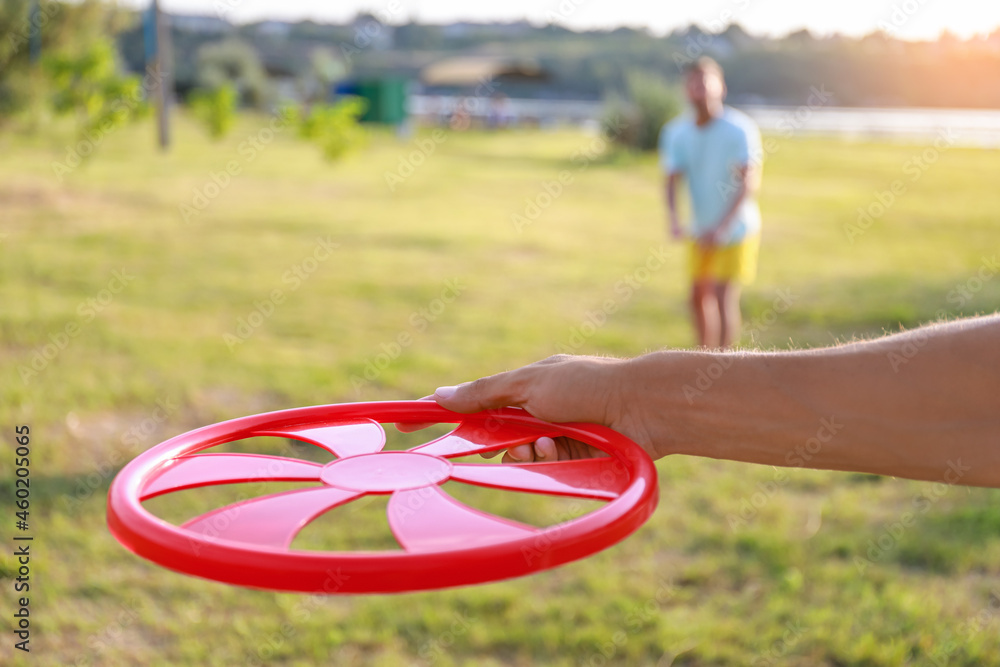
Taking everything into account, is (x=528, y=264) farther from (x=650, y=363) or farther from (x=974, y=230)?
(x=650, y=363)

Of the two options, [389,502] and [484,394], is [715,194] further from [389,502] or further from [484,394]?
[389,502]

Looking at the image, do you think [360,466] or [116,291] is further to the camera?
[116,291]

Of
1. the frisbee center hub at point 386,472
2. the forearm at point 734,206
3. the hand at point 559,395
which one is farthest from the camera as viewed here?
the forearm at point 734,206

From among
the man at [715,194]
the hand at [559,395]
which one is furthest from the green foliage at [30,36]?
the hand at [559,395]

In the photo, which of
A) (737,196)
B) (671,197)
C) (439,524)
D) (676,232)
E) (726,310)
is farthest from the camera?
(671,197)

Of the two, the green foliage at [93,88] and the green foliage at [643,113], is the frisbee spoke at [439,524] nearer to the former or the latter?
the green foliage at [93,88]

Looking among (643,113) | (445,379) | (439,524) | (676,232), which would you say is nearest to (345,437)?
(439,524)

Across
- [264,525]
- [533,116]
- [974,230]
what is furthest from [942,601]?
[533,116]
